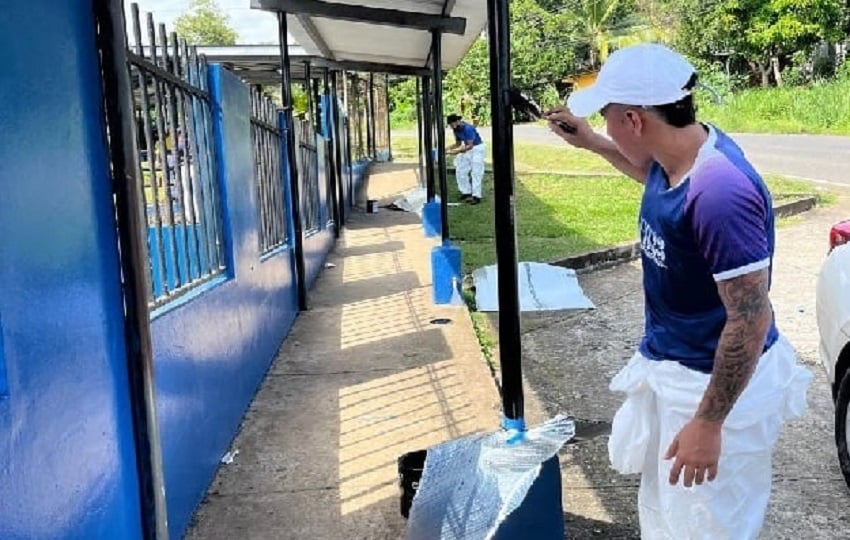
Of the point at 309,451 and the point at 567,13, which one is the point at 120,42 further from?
the point at 567,13

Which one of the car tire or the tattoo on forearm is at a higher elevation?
the tattoo on forearm

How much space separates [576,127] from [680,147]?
2.07 ft

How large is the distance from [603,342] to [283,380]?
245cm

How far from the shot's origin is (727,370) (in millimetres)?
2160

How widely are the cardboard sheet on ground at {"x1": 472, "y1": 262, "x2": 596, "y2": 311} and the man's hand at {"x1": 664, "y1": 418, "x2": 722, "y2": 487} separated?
17.1ft

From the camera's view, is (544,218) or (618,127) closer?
(618,127)

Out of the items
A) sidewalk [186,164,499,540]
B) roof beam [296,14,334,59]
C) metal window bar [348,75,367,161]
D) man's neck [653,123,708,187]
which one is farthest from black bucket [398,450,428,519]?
metal window bar [348,75,367,161]

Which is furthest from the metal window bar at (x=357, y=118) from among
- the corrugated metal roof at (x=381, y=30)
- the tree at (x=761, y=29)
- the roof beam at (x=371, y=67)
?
the tree at (x=761, y=29)

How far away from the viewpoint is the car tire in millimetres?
3797

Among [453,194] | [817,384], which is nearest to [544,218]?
[453,194]

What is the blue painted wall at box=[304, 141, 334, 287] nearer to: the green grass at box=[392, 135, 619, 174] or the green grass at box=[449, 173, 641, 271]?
the green grass at box=[449, 173, 641, 271]

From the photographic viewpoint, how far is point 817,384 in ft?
Result: 17.7

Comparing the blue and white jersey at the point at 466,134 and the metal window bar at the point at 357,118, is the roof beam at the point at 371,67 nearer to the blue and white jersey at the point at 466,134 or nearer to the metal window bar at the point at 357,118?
the blue and white jersey at the point at 466,134

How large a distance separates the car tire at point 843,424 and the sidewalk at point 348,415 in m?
1.72
